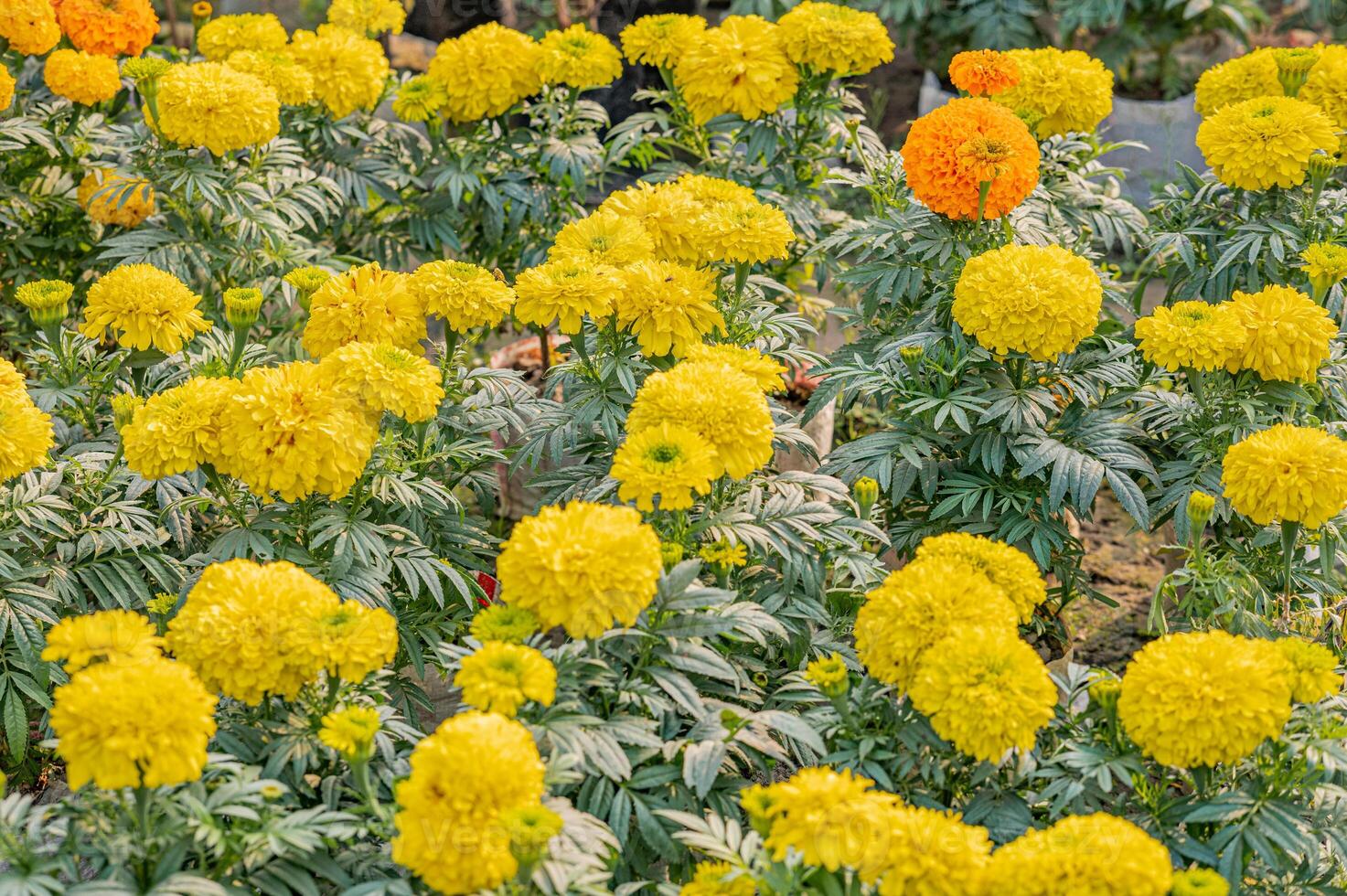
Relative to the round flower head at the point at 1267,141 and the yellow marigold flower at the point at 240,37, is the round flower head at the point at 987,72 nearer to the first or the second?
the round flower head at the point at 1267,141

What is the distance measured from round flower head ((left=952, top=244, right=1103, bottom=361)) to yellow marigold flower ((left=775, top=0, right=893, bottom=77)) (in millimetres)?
1028

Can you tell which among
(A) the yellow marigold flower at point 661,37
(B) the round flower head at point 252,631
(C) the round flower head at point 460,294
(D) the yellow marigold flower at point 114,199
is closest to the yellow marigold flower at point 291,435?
(B) the round flower head at point 252,631

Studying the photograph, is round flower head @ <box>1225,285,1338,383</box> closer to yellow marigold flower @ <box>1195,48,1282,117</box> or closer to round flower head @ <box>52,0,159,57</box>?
yellow marigold flower @ <box>1195,48,1282,117</box>

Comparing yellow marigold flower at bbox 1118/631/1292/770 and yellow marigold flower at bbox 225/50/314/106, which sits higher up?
yellow marigold flower at bbox 225/50/314/106

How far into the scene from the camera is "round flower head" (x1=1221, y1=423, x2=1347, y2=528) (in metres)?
2.63

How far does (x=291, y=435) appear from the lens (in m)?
2.53

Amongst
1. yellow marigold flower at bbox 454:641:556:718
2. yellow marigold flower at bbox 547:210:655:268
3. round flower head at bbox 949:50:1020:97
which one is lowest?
yellow marigold flower at bbox 454:641:556:718

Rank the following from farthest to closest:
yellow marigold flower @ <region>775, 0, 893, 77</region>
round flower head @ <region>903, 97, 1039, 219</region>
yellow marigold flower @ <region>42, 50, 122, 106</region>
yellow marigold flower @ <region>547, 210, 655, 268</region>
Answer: yellow marigold flower @ <region>42, 50, 122, 106</region> < yellow marigold flower @ <region>775, 0, 893, 77</region> < round flower head @ <region>903, 97, 1039, 219</region> < yellow marigold flower @ <region>547, 210, 655, 268</region>

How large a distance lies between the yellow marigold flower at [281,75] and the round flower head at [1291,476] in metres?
2.80

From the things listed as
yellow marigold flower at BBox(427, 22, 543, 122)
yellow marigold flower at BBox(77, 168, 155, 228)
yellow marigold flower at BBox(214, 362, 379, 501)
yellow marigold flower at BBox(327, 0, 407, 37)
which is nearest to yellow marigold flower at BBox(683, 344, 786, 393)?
yellow marigold flower at BBox(214, 362, 379, 501)

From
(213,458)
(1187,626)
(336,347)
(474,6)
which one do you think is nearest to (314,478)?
(213,458)

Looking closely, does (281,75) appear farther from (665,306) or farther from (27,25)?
(665,306)

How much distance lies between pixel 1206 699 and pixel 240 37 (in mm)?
3516

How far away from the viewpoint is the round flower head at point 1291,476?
8.63 feet
